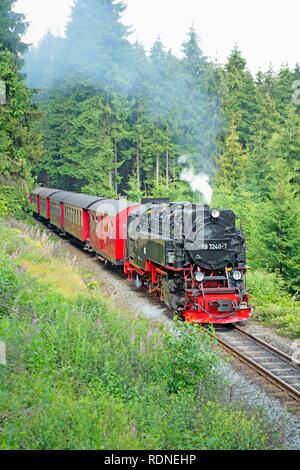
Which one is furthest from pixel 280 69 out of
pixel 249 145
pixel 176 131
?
pixel 176 131

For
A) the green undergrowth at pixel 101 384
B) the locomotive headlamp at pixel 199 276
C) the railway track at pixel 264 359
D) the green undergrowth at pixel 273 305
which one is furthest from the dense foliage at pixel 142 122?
the green undergrowth at pixel 101 384

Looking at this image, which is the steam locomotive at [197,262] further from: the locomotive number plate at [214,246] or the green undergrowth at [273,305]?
the green undergrowth at [273,305]

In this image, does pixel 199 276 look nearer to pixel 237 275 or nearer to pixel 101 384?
pixel 237 275

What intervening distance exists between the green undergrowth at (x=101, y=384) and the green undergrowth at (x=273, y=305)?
4.32m

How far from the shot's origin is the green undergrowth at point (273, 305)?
13.3 metres

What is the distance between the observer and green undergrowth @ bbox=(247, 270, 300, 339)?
525 inches

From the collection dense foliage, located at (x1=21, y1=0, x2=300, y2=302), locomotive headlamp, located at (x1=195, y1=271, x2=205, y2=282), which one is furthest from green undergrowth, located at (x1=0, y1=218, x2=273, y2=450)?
dense foliage, located at (x1=21, y1=0, x2=300, y2=302)

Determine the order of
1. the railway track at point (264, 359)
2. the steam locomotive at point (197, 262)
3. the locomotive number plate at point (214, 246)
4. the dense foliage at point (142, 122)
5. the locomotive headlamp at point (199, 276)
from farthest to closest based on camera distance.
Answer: the dense foliage at point (142, 122) < the locomotive number plate at point (214, 246) < the locomotive headlamp at point (199, 276) < the steam locomotive at point (197, 262) < the railway track at point (264, 359)

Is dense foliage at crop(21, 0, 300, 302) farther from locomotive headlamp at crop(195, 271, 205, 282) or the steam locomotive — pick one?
locomotive headlamp at crop(195, 271, 205, 282)

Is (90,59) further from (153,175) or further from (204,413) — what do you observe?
(204,413)

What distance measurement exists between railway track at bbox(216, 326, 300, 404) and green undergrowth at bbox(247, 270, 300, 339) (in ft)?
3.63

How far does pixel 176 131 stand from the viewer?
42.4m

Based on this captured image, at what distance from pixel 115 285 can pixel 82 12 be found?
27810mm

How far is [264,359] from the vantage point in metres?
11.2
